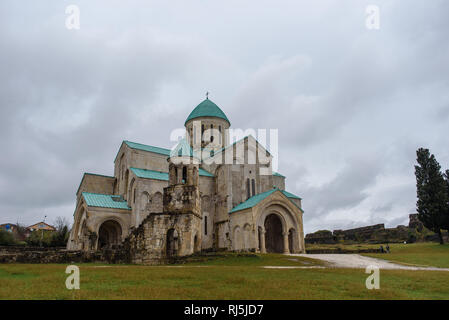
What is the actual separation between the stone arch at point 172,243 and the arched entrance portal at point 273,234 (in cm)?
1159

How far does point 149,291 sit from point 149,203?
76.1ft

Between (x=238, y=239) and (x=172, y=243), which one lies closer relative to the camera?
(x=172, y=243)

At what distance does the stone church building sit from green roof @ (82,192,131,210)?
0.30ft

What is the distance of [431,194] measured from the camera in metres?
35.7

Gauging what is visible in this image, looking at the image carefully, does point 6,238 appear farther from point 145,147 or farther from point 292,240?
point 292,240

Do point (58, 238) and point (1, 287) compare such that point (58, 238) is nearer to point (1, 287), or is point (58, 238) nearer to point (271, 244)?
point (271, 244)

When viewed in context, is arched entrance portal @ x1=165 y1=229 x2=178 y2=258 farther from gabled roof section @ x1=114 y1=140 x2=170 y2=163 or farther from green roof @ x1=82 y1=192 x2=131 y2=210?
gabled roof section @ x1=114 y1=140 x2=170 y2=163

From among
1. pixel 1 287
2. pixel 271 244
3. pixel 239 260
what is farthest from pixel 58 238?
pixel 1 287

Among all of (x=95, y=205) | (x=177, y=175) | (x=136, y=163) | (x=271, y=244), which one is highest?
(x=136, y=163)

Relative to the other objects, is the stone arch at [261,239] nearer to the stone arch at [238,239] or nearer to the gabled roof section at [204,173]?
the stone arch at [238,239]

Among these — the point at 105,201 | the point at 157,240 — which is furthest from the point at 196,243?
the point at 105,201

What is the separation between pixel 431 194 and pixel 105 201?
119 feet
